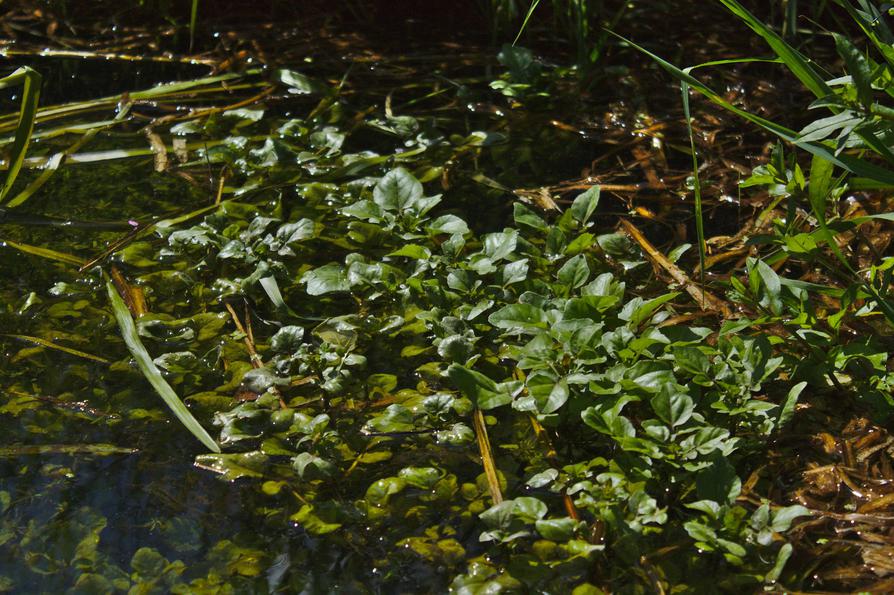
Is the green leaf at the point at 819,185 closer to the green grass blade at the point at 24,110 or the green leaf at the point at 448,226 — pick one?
the green leaf at the point at 448,226

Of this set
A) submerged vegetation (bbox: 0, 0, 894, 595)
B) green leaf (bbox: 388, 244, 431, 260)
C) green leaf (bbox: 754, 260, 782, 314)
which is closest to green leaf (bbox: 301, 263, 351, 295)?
submerged vegetation (bbox: 0, 0, 894, 595)

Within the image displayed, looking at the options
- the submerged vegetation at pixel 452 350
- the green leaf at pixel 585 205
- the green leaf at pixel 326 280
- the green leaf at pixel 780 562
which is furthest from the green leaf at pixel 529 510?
the green leaf at pixel 585 205

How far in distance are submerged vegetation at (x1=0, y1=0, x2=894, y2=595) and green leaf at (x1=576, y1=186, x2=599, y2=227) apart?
0.10 ft

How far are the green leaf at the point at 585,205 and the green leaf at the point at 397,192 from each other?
1.15 feet

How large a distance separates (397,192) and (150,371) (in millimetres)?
680

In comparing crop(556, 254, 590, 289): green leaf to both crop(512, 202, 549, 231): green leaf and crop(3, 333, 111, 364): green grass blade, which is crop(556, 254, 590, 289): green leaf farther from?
crop(3, 333, 111, 364): green grass blade

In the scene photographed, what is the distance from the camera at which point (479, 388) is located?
5.40ft

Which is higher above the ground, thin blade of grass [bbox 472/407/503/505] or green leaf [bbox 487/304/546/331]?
green leaf [bbox 487/304/546/331]

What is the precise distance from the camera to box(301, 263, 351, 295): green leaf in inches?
76.2

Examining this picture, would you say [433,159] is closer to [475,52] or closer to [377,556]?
[475,52]

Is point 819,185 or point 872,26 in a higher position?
point 872,26

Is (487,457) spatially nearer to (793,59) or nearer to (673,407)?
(673,407)

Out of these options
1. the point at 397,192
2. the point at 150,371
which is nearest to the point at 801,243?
the point at 397,192

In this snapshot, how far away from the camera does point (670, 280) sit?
6.66 feet
